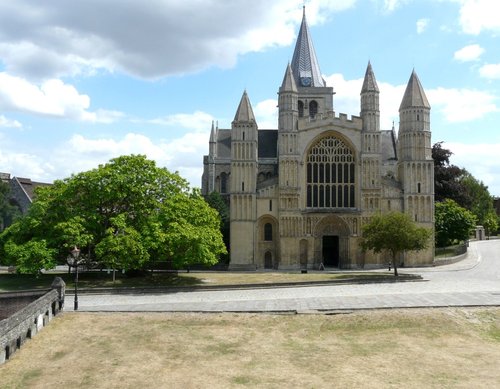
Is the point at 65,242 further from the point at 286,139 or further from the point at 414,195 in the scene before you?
the point at 414,195

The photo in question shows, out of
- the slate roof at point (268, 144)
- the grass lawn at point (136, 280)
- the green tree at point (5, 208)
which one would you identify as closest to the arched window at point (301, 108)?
the slate roof at point (268, 144)

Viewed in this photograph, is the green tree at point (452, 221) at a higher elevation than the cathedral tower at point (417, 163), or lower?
lower

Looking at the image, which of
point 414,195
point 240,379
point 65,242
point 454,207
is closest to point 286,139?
point 414,195

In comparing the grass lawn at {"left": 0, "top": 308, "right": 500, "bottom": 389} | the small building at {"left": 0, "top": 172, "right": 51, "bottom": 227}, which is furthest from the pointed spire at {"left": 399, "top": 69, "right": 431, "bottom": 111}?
the small building at {"left": 0, "top": 172, "right": 51, "bottom": 227}

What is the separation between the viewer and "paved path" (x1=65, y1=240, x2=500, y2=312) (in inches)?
1016

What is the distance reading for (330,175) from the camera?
53219 mm

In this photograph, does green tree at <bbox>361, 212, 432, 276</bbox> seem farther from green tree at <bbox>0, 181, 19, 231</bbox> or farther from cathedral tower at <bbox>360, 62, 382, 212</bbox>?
green tree at <bbox>0, 181, 19, 231</bbox>

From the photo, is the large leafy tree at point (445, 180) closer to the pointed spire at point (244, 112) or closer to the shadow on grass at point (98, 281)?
the pointed spire at point (244, 112)

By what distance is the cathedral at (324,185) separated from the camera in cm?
5219

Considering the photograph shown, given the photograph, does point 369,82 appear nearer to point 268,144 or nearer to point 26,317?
point 268,144

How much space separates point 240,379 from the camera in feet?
52.2

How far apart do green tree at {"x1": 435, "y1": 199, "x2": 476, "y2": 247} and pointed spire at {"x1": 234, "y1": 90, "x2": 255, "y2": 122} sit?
24120 millimetres

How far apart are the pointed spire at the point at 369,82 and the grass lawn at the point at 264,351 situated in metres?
32.7

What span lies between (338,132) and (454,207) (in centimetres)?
1680
